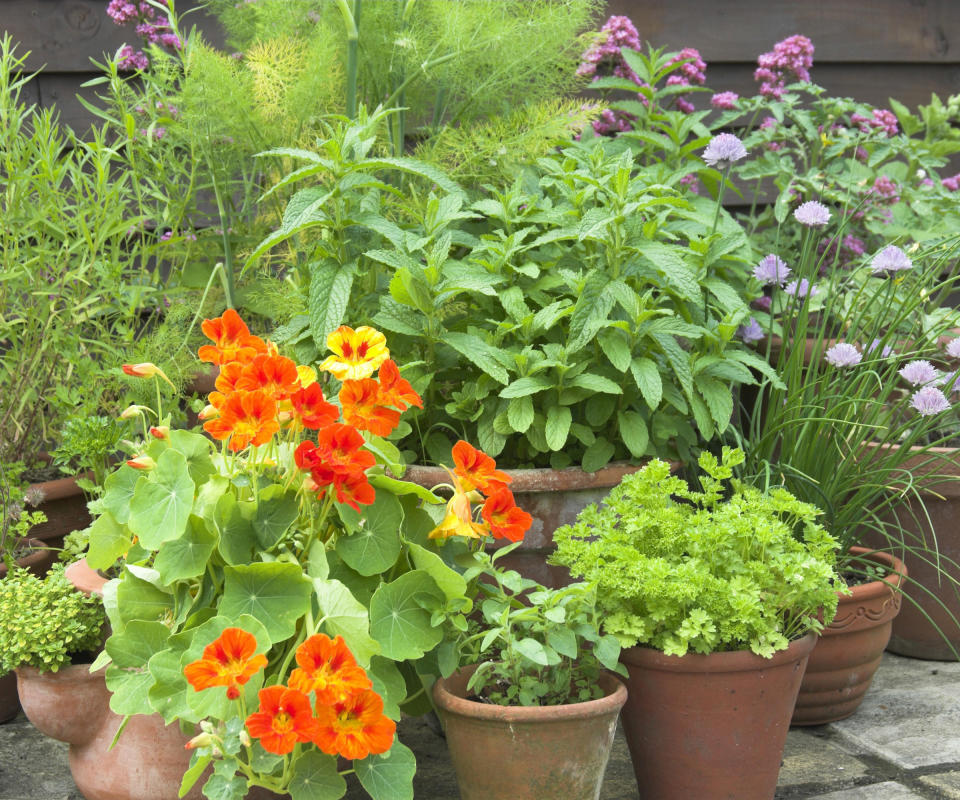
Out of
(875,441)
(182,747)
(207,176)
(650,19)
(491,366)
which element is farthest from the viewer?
(650,19)

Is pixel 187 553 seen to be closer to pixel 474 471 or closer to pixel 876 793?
pixel 474 471

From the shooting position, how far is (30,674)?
1.56 meters

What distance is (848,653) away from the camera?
187 centimetres

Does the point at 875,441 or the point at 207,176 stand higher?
the point at 207,176

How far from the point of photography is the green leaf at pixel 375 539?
56.5 inches

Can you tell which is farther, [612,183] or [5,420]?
[5,420]

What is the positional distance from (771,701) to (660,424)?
55 cm

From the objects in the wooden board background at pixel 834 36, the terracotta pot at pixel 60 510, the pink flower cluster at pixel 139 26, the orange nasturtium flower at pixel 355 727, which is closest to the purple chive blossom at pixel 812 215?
the wooden board background at pixel 834 36

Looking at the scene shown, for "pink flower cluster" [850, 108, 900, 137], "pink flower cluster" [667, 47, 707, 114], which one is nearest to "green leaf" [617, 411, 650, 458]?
"pink flower cluster" [667, 47, 707, 114]

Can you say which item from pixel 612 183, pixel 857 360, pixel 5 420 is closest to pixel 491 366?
pixel 612 183

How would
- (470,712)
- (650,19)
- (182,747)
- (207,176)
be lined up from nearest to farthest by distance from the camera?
1. (470,712)
2. (182,747)
3. (207,176)
4. (650,19)

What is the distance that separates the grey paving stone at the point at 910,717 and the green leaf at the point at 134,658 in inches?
48.5

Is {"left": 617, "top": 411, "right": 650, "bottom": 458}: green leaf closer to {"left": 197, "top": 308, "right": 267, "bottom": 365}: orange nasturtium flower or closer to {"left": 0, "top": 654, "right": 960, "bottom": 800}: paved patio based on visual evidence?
{"left": 0, "top": 654, "right": 960, "bottom": 800}: paved patio

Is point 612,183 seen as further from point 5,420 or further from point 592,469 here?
point 5,420
